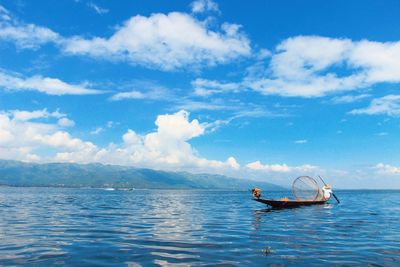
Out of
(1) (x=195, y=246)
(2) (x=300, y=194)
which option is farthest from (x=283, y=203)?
(1) (x=195, y=246)

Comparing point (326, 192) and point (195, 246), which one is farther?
point (326, 192)

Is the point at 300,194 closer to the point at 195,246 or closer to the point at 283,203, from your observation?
the point at 283,203

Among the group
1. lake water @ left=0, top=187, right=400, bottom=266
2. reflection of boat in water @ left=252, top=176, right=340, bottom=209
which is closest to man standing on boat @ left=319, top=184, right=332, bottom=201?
reflection of boat in water @ left=252, top=176, right=340, bottom=209

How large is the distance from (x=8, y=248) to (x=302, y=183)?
53037mm

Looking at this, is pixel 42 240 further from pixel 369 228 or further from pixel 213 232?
pixel 369 228

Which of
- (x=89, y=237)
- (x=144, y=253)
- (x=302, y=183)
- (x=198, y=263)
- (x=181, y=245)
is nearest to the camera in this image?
(x=198, y=263)

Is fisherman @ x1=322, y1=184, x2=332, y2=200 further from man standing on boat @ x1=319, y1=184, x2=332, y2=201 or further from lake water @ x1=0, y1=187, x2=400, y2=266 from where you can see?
lake water @ x1=0, y1=187, x2=400, y2=266

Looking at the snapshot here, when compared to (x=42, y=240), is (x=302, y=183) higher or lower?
higher

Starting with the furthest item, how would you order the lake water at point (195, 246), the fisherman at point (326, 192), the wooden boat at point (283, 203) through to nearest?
1. the fisherman at point (326, 192)
2. the wooden boat at point (283, 203)
3. the lake water at point (195, 246)

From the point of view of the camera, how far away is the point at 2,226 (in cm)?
3409

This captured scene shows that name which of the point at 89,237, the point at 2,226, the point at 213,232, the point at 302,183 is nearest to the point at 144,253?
the point at 89,237

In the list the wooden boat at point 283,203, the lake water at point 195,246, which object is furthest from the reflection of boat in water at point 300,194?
the lake water at point 195,246

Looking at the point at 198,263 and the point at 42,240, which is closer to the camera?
the point at 198,263

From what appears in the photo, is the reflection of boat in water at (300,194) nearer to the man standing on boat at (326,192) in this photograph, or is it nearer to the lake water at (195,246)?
the man standing on boat at (326,192)
